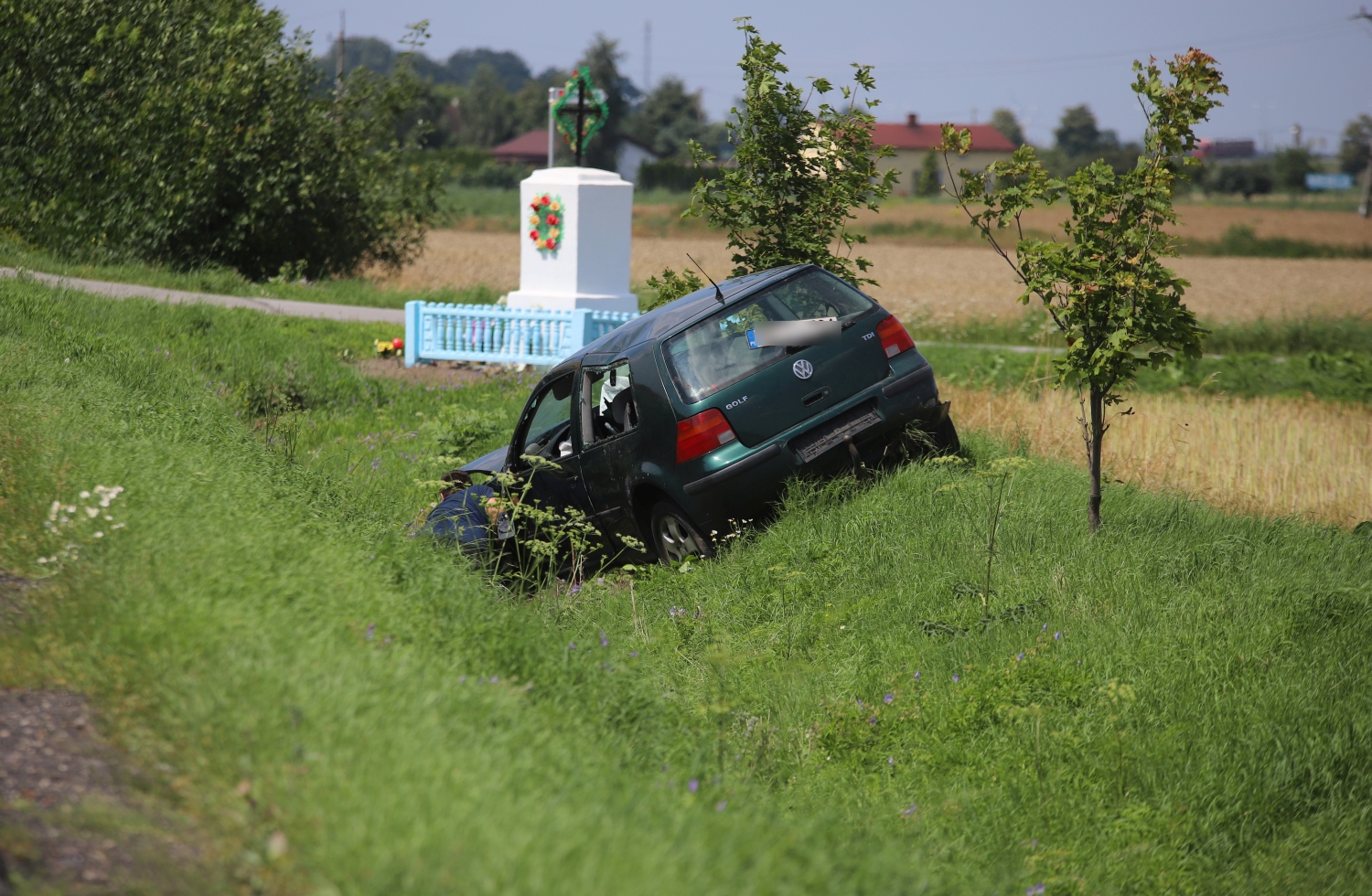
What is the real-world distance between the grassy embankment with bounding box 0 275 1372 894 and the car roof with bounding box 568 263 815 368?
1.31 metres

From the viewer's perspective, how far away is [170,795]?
109 inches

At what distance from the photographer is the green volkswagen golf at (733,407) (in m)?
6.36

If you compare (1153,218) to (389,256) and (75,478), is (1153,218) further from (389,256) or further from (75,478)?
(389,256)

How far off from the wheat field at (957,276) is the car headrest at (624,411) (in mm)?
18087

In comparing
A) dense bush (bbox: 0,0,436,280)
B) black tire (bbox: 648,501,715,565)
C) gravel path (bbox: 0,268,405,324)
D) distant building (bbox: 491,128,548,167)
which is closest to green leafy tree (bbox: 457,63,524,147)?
distant building (bbox: 491,128,548,167)

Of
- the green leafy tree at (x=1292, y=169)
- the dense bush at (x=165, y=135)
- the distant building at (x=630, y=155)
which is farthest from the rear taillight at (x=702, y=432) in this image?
the green leafy tree at (x=1292, y=169)

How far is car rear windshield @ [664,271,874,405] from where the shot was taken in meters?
6.44

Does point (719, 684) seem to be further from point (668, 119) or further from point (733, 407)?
point (668, 119)

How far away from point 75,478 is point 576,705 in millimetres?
2540

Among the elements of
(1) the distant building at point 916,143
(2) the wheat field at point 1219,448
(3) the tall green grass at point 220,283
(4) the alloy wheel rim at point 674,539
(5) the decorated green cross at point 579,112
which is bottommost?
(4) the alloy wheel rim at point 674,539

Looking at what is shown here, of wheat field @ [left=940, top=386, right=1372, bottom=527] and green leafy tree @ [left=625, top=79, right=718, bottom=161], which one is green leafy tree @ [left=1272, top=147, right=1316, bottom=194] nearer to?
green leafy tree @ [left=625, top=79, right=718, bottom=161]

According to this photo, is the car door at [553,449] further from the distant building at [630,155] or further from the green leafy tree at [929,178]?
the distant building at [630,155]

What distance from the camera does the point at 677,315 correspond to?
274 inches

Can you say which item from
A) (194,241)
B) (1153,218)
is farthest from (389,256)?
(1153,218)
